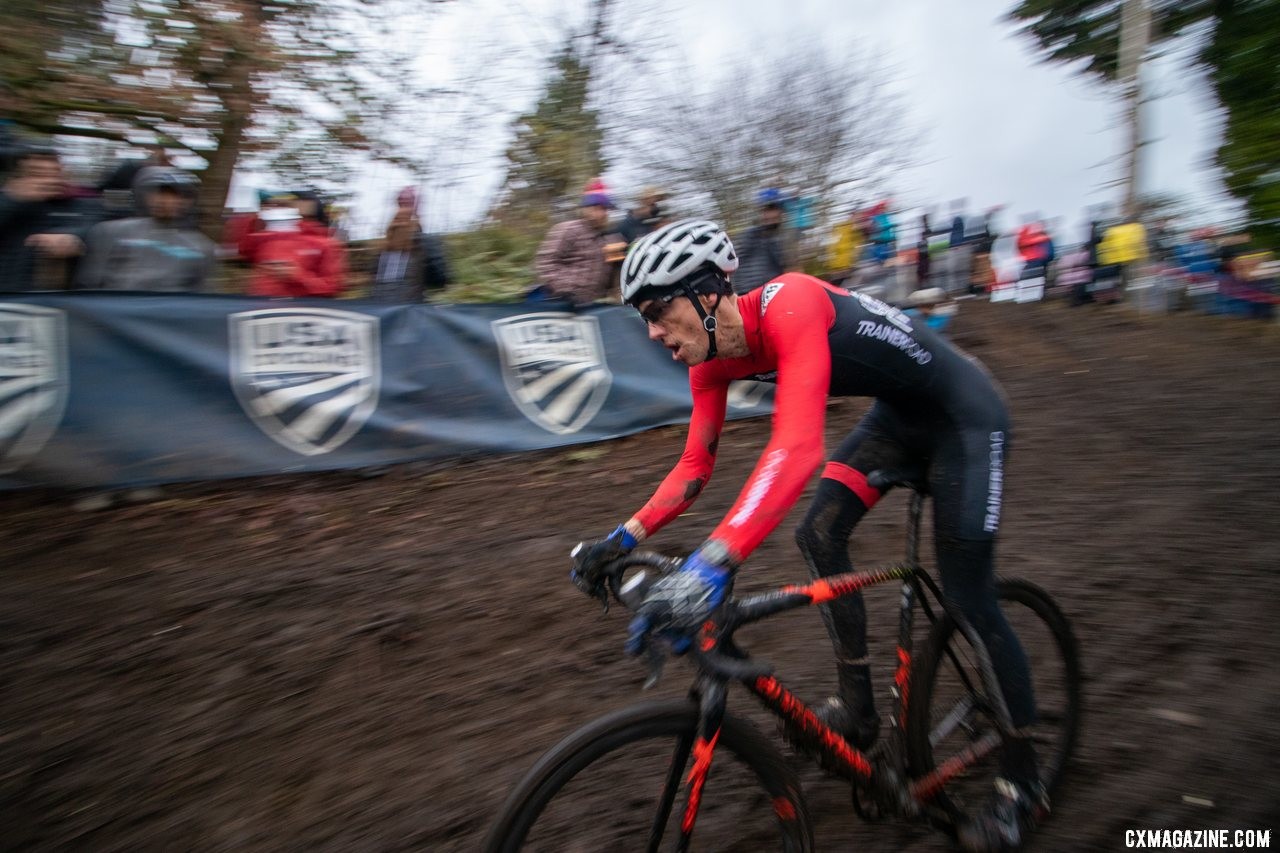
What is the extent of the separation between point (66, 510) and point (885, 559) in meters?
5.22

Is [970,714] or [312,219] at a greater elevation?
[312,219]

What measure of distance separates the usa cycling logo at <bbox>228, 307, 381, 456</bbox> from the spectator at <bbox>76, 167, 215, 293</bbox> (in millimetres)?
608

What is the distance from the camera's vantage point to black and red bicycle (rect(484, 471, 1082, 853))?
212 centimetres

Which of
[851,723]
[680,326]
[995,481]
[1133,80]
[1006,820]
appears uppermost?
[1133,80]

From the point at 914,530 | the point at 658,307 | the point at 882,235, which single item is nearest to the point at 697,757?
the point at 914,530

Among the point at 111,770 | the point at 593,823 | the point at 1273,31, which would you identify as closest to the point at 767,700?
the point at 593,823

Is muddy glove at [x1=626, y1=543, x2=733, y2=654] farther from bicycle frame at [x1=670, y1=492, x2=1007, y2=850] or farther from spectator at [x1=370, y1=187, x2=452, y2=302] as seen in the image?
spectator at [x1=370, y1=187, x2=452, y2=302]

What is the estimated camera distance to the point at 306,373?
244 inches

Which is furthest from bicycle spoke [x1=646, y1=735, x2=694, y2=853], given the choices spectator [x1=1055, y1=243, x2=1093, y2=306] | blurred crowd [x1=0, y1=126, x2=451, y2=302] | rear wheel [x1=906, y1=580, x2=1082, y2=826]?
spectator [x1=1055, y1=243, x2=1093, y2=306]

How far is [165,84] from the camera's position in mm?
7402

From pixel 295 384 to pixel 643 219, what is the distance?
392 centimetres

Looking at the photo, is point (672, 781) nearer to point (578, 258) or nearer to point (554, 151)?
point (578, 258)

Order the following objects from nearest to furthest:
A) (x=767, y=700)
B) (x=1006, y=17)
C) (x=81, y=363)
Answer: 1. (x=767, y=700)
2. (x=81, y=363)
3. (x=1006, y=17)

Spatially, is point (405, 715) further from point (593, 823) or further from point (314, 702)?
point (593, 823)
